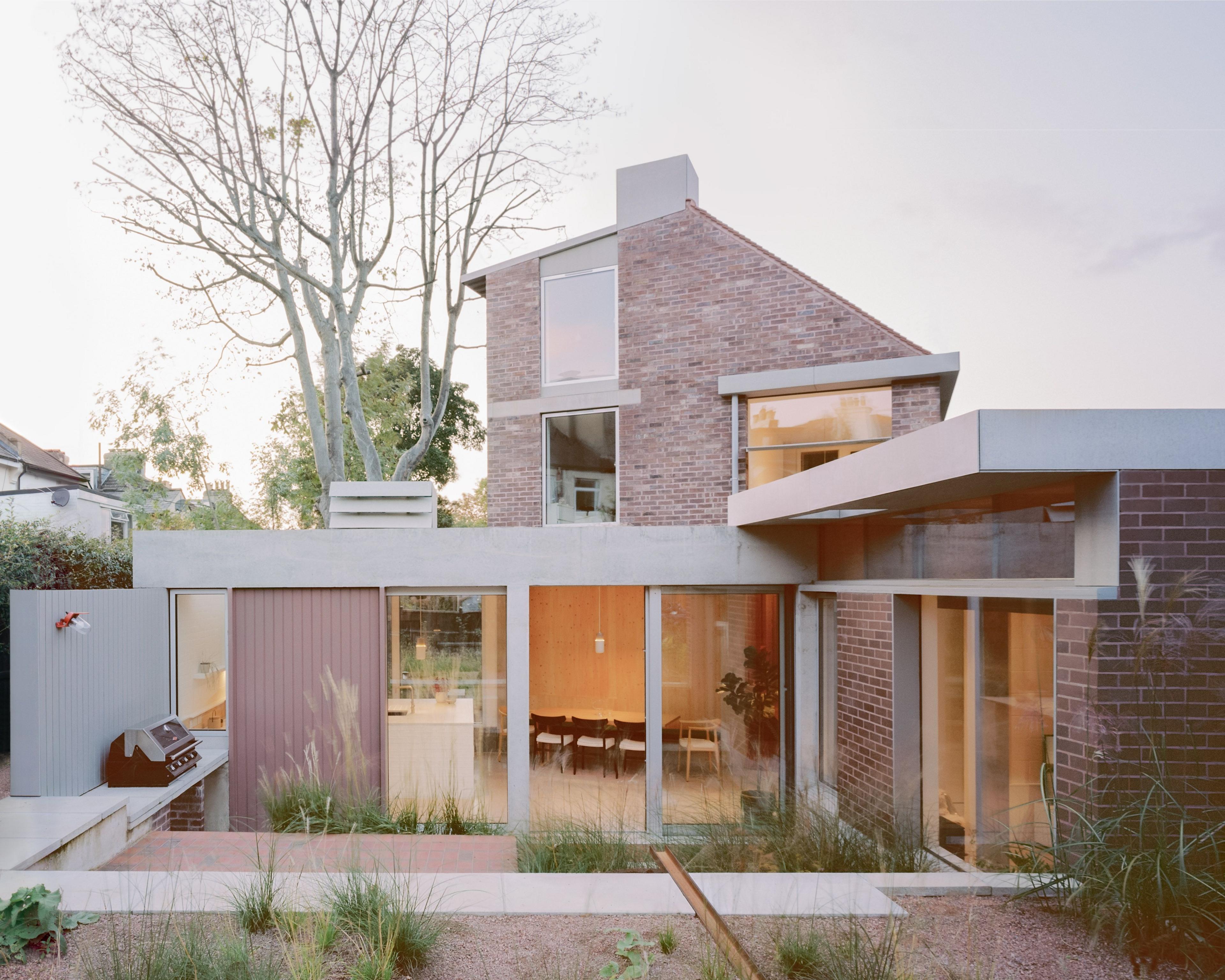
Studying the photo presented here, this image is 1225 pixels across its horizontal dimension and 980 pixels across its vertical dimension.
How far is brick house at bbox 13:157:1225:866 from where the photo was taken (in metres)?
3.43

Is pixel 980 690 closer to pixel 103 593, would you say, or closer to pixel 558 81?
pixel 103 593

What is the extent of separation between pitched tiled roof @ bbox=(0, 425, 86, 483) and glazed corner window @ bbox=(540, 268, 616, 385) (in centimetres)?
1600

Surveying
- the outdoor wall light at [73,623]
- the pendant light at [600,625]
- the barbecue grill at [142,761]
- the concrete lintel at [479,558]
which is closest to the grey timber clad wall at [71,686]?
the outdoor wall light at [73,623]

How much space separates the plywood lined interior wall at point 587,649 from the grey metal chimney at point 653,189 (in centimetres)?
619

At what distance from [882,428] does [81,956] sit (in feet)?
30.4

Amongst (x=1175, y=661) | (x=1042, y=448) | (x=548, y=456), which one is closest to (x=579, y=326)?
(x=548, y=456)

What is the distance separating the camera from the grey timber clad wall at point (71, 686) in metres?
5.67

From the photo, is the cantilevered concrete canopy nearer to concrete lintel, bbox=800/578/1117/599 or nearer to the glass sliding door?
concrete lintel, bbox=800/578/1117/599

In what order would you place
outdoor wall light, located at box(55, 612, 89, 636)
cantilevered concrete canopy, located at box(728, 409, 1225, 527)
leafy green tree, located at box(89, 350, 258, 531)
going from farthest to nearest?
leafy green tree, located at box(89, 350, 258, 531) < outdoor wall light, located at box(55, 612, 89, 636) < cantilevered concrete canopy, located at box(728, 409, 1225, 527)

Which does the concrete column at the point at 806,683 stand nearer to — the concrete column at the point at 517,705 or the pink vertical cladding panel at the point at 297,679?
the concrete column at the point at 517,705

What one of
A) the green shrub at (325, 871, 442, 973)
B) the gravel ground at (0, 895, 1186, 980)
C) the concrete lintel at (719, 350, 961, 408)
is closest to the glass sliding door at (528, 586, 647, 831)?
the gravel ground at (0, 895, 1186, 980)

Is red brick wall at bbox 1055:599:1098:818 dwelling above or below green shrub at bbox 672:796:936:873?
above

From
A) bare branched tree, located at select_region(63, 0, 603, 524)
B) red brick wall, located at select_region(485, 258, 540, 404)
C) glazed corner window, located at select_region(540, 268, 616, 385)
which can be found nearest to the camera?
bare branched tree, located at select_region(63, 0, 603, 524)

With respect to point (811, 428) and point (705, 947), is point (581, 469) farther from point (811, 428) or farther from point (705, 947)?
point (705, 947)
